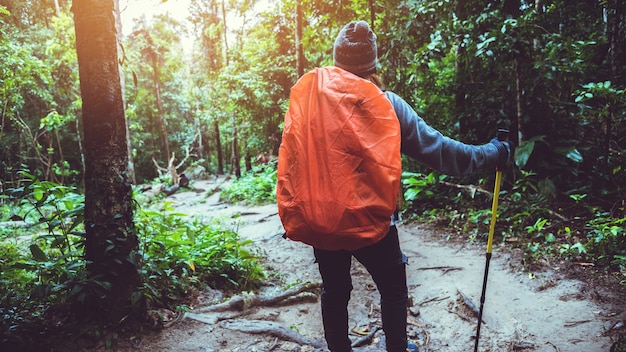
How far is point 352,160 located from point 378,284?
2.77 ft

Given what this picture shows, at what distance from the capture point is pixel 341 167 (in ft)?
5.89

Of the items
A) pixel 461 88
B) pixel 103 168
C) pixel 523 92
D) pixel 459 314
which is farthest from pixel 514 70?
pixel 103 168

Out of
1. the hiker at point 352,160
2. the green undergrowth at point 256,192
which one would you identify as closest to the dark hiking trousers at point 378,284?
the hiker at point 352,160

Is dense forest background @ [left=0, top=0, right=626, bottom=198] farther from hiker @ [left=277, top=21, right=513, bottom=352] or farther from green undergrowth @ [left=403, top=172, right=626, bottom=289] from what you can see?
hiker @ [left=277, top=21, right=513, bottom=352]

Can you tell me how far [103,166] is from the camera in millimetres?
2836

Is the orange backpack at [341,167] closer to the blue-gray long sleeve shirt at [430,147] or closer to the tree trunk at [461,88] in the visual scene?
the blue-gray long sleeve shirt at [430,147]

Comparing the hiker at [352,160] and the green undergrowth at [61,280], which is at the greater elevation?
the hiker at [352,160]

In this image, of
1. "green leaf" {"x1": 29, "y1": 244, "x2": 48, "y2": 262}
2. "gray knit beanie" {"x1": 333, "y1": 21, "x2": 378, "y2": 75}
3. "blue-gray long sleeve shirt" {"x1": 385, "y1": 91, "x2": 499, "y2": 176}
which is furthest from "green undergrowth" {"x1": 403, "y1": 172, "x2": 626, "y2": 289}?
"green leaf" {"x1": 29, "y1": 244, "x2": 48, "y2": 262}

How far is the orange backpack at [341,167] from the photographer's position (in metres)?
1.76

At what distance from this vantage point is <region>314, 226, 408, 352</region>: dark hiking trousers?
2.06 meters

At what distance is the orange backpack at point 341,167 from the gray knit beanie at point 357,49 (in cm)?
24

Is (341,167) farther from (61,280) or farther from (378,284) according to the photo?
(61,280)

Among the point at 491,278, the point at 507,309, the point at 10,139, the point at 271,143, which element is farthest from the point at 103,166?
the point at 10,139

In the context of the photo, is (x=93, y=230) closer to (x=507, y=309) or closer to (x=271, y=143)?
(x=507, y=309)
